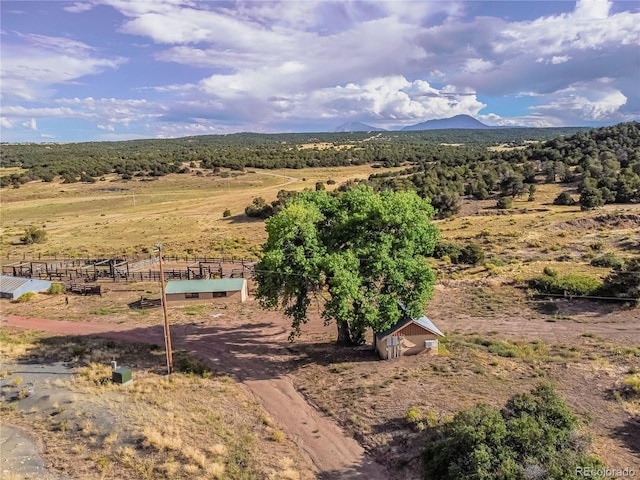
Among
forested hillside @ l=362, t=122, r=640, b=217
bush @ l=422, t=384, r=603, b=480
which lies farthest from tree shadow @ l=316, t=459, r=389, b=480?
forested hillside @ l=362, t=122, r=640, b=217

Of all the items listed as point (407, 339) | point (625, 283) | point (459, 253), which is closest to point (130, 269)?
point (459, 253)

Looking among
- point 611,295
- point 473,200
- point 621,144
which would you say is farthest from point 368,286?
point 621,144

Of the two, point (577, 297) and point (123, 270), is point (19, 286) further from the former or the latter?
point (577, 297)

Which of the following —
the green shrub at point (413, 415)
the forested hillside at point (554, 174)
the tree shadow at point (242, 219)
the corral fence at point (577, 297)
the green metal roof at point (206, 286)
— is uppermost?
the forested hillside at point (554, 174)

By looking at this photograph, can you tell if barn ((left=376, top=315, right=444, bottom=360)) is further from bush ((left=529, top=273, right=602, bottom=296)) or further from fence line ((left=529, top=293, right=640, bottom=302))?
bush ((left=529, top=273, right=602, bottom=296))

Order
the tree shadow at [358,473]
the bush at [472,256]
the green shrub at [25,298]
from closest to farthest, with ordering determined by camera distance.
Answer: the tree shadow at [358,473], the green shrub at [25,298], the bush at [472,256]

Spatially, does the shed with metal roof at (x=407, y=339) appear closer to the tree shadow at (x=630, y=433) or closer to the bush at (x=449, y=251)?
the tree shadow at (x=630, y=433)

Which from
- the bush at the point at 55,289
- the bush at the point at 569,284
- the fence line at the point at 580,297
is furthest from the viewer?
the bush at the point at 55,289

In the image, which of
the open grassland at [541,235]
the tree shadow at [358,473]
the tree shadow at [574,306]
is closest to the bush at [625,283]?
the tree shadow at [574,306]
